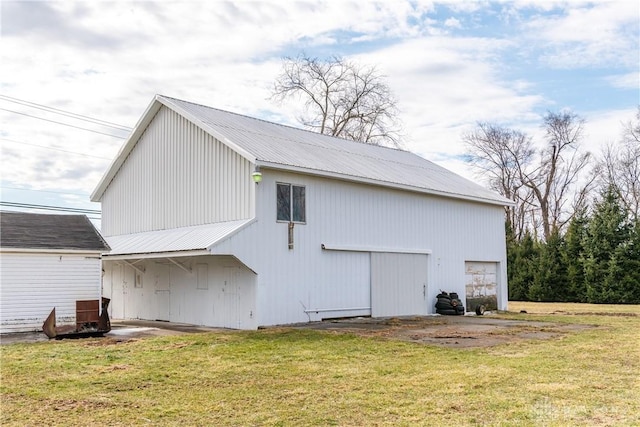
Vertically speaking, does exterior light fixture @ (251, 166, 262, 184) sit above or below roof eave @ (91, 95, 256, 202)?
below

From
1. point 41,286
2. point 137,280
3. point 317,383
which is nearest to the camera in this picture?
point 317,383

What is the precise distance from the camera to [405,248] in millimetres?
A: 19969

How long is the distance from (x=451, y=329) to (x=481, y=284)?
8436 mm

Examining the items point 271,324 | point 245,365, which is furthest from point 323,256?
point 245,365

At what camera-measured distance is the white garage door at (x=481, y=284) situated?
Answer: 2270cm

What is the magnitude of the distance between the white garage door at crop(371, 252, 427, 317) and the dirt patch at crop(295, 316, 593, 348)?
81cm

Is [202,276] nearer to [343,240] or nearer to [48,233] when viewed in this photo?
[343,240]

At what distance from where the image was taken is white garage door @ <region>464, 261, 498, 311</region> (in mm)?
22703

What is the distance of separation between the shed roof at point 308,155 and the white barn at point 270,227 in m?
0.07

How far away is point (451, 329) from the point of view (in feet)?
50.4

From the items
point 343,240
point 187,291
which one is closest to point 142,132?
point 187,291

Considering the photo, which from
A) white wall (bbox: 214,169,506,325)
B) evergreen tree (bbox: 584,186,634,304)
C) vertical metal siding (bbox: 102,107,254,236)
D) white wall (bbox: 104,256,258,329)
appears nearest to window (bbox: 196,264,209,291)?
white wall (bbox: 104,256,258,329)

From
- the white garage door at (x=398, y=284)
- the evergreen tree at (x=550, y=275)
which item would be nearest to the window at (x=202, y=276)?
the white garage door at (x=398, y=284)

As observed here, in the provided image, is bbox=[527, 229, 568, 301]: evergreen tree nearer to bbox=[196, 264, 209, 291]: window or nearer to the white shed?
bbox=[196, 264, 209, 291]: window
